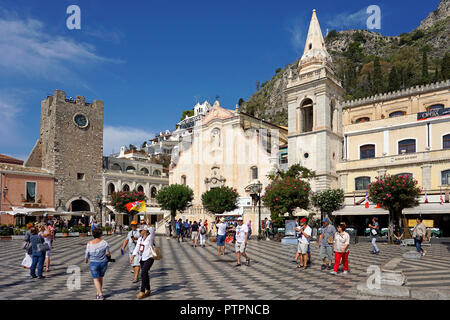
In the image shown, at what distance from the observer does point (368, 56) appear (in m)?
106

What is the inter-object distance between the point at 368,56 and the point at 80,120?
8412cm

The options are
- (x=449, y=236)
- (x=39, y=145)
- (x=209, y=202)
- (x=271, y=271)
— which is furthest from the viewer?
(x=39, y=145)

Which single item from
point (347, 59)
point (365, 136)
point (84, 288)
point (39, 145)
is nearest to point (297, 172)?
point (365, 136)

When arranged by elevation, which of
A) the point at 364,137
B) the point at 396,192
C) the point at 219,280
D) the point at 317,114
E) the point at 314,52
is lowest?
the point at 219,280

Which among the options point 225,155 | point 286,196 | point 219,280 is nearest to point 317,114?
point 286,196

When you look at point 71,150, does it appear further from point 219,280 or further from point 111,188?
point 219,280

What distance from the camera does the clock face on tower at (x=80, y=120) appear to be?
49.1 meters

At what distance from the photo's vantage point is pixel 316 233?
27.0 meters

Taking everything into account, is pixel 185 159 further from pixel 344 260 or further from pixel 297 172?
pixel 344 260

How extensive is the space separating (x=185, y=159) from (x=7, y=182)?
20560 millimetres

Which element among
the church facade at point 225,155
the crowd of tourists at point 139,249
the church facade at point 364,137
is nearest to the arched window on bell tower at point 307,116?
the church facade at point 364,137

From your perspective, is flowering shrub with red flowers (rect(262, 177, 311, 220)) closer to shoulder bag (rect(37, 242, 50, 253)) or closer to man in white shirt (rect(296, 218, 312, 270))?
man in white shirt (rect(296, 218, 312, 270))

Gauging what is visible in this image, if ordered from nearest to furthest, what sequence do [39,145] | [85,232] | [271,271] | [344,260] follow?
[344,260] → [271,271] → [85,232] → [39,145]

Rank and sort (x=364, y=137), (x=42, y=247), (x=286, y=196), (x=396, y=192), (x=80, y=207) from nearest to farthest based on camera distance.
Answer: (x=42, y=247) → (x=396, y=192) → (x=286, y=196) → (x=364, y=137) → (x=80, y=207)
